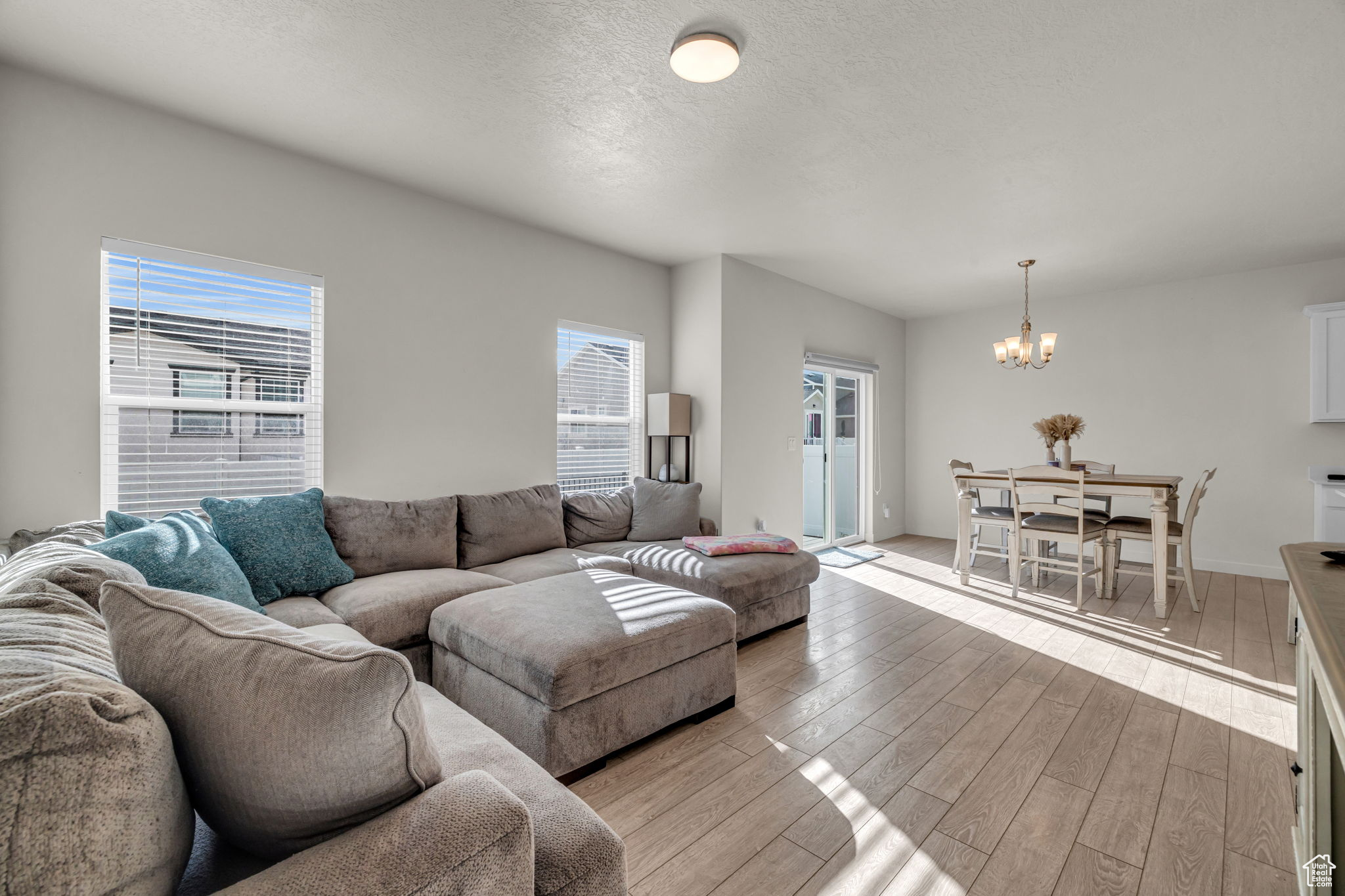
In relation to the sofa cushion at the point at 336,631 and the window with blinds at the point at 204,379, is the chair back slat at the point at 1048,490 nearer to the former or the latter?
the sofa cushion at the point at 336,631

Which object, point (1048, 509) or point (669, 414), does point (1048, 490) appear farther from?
point (669, 414)

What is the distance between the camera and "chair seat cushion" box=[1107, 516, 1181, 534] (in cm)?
403

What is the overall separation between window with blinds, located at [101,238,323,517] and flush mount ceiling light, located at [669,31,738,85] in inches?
86.9

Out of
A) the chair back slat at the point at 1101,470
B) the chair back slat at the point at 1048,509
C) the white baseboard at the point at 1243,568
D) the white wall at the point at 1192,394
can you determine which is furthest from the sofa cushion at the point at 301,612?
the white baseboard at the point at 1243,568

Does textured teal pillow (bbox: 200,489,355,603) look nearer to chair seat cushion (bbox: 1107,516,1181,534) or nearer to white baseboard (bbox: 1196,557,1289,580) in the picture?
chair seat cushion (bbox: 1107,516,1181,534)

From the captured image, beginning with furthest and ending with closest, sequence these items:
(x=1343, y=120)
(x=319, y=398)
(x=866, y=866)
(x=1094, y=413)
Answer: (x=1094, y=413), (x=319, y=398), (x=1343, y=120), (x=866, y=866)

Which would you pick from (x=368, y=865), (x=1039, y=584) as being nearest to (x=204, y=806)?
(x=368, y=865)

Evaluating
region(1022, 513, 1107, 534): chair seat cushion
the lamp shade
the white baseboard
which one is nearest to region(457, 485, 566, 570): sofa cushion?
the lamp shade

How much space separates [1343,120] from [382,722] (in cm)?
427

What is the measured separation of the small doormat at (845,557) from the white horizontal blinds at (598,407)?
6.42 ft

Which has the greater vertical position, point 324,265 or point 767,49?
point 767,49

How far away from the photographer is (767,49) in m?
2.19

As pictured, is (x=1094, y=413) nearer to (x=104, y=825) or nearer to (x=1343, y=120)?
(x=1343, y=120)

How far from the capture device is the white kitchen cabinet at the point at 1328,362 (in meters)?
4.40
